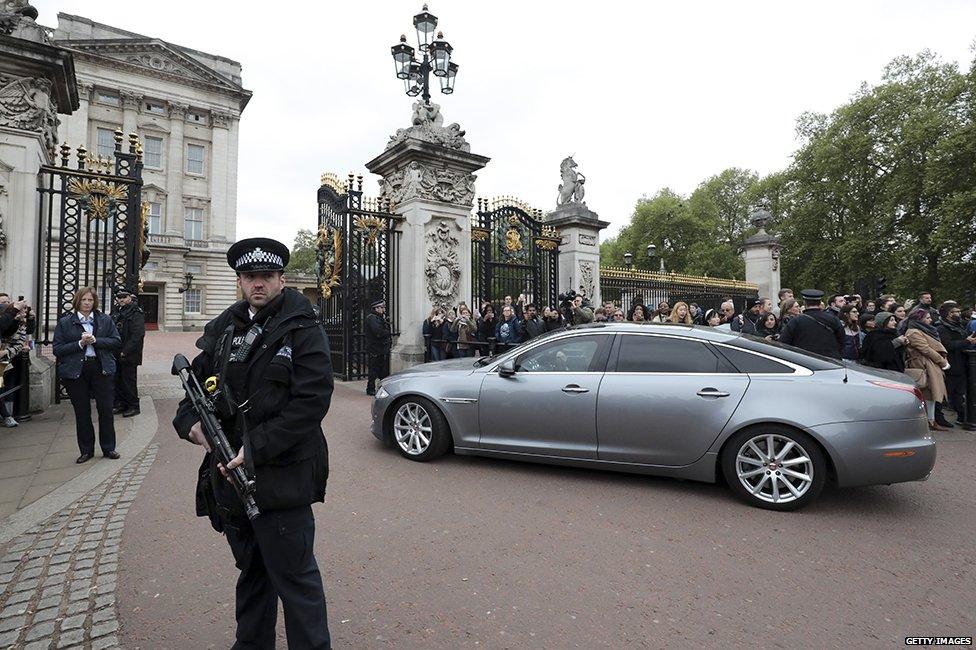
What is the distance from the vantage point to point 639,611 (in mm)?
2756

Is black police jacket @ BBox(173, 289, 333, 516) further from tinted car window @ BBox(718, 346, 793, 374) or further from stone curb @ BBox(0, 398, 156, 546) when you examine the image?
tinted car window @ BBox(718, 346, 793, 374)

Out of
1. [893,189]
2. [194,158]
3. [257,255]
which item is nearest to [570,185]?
[257,255]

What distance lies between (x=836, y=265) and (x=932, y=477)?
29091 mm

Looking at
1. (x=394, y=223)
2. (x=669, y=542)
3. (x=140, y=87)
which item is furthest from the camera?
(x=140, y=87)

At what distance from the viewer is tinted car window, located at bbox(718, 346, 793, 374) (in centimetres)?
445

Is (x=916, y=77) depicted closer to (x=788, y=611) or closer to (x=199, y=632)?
(x=788, y=611)

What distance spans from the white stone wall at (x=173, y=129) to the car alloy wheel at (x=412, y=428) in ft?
118

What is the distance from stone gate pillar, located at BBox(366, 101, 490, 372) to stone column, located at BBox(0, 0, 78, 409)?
5.65m

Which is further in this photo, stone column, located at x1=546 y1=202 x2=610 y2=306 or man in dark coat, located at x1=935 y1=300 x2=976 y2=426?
stone column, located at x1=546 y1=202 x2=610 y2=306

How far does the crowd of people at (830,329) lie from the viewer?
688 centimetres

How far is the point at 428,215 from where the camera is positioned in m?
11.1

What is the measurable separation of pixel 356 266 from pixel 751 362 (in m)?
8.68

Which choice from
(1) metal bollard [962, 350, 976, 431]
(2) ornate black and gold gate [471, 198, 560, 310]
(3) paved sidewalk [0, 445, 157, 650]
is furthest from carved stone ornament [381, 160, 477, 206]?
(1) metal bollard [962, 350, 976, 431]

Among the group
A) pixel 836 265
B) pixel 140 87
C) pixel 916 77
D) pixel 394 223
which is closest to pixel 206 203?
pixel 140 87
